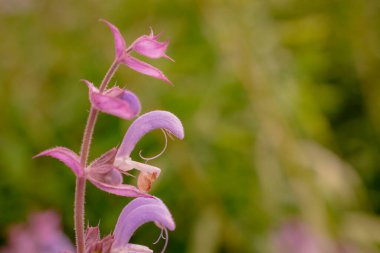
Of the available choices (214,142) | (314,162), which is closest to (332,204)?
(314,162)

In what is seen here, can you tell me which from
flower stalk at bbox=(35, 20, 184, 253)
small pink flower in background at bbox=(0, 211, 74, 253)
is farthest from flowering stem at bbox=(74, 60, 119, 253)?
small pink flower in background at bbox=(0, 211, 74, 253)

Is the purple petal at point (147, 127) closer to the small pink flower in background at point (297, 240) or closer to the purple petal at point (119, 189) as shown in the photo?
the purple petal at point (119, 189)

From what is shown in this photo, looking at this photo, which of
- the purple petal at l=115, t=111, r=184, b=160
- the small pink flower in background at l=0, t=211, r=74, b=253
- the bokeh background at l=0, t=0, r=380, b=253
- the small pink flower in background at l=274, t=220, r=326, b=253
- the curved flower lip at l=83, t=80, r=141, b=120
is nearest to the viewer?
the curved flower lip at l=83, t=80, r=141, b=120

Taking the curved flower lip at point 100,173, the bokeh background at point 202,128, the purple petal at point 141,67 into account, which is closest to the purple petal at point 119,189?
the curved flower lip at point 100,173

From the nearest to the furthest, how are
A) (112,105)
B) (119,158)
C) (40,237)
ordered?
1. (112,105)
2. (119,158)
3. (40,237)

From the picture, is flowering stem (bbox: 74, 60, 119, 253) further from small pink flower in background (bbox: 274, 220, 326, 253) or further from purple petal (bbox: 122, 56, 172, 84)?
small pink flower in background (bbox: 274, 220, 326, 253)

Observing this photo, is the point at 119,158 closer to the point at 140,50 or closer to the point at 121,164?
the point at 121,164

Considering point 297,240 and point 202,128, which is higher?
point 202,128

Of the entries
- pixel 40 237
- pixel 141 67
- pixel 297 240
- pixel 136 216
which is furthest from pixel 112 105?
pixel 297 240
